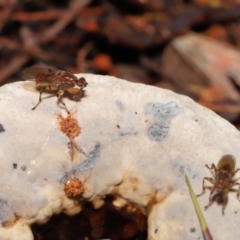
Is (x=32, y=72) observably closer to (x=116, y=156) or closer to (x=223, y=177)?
(x=116, y=156)

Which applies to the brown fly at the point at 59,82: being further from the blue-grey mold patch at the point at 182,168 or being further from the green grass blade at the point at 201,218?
the green grass blade at the point at 201,218

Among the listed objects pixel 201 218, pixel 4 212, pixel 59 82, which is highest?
pixel 59 82

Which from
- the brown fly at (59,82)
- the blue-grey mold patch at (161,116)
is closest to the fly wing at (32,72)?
the brown fly at (59,82)

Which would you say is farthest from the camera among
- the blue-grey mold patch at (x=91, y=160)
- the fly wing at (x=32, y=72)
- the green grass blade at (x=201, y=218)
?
the fly wing at (x=32, y=72)

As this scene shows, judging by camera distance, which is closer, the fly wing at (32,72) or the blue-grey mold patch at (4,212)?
the blue-grey mold patch at (4,212)

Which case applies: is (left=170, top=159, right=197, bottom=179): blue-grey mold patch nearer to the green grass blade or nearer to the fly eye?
the green grass blade

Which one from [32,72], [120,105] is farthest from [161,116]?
[32,72]

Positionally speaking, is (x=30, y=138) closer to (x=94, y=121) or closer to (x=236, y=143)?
(x=94, y=121)
